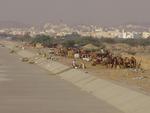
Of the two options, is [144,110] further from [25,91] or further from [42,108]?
[25,91]

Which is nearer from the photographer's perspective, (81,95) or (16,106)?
(16,106)

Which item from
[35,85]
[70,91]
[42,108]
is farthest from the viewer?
[35,85]

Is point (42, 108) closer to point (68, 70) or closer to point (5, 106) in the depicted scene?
point (5, 106)

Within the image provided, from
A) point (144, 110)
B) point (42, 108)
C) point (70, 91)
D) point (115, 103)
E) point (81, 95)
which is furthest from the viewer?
point (70, 91)

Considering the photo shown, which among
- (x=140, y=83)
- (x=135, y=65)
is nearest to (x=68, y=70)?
(x=135, y=65)

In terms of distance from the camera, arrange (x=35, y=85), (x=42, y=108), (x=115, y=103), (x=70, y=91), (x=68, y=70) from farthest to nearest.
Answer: (x=68, y=70), (x=35, y=85), (x=70, y=91), (x=115, y=103), (x=42, y=108)

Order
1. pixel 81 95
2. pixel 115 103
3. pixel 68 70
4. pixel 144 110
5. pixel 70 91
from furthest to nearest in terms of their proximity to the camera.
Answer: pixel 68 70 → pixel 70 91 → pixel 81 95 → pixel 115 103 → pixel 144 110

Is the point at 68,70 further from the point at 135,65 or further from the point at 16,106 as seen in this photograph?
the point at 16,106

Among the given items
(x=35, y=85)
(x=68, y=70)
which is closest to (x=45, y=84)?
(x=35, y=85)

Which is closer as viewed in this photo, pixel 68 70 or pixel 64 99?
pixel 64 99
